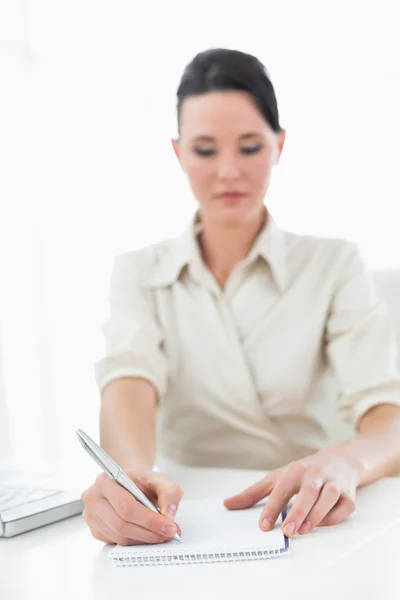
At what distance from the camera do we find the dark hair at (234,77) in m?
1.27

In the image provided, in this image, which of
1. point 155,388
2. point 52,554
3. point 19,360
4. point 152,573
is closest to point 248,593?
point 152,573

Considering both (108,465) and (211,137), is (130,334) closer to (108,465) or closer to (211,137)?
(211,137)

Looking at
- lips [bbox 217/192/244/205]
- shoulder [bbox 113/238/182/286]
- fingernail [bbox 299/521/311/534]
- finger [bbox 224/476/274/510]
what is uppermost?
lips [bbox 217/192/244/205]

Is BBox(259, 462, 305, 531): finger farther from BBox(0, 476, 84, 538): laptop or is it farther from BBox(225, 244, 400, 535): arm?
BBox(0, 476, 84, 538): laptop

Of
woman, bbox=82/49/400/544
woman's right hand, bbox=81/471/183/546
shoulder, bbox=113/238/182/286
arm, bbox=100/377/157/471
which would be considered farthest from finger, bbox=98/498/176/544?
shoulder, bbox=113/238/182/286

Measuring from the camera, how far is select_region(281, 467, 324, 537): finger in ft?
2.29

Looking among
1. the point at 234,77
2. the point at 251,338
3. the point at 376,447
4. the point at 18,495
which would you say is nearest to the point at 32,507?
the point at 18,495

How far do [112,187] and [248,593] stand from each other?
265 cm

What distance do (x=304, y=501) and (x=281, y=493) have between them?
0.03 meters

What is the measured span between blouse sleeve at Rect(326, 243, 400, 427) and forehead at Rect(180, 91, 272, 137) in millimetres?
283

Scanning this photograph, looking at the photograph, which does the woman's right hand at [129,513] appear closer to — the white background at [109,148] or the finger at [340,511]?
the finger at [340,511]

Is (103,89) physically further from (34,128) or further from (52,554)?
(52,554)

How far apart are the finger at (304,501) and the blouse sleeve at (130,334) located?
0.46 m

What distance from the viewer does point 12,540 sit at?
0.76 metres
